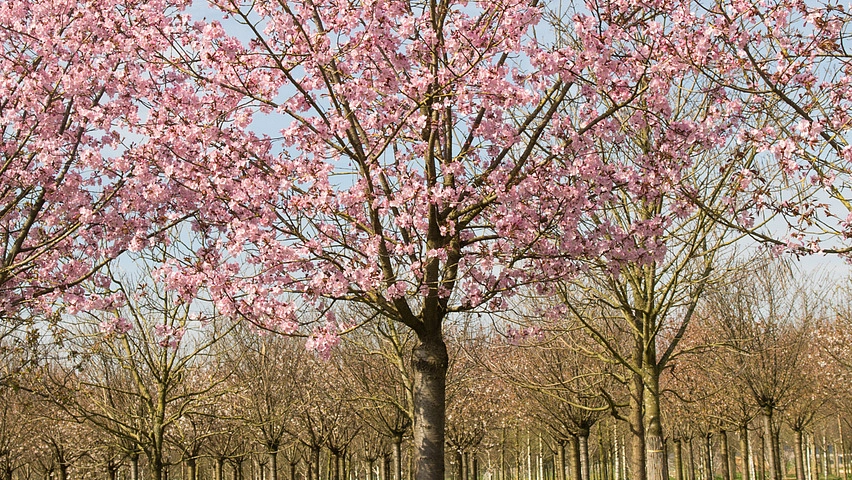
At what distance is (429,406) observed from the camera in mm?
8227

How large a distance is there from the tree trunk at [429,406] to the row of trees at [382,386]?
1885 mm

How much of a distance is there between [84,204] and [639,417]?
880 centimetres

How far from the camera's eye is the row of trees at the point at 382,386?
15.0m

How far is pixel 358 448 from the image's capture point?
36.0 metres

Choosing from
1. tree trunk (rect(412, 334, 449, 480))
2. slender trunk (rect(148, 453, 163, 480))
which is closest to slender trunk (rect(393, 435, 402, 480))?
slender trunk (rect(148, 453, 163, 480))

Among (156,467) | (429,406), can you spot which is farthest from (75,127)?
(156,467)

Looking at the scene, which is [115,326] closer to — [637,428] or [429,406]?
[429,406]

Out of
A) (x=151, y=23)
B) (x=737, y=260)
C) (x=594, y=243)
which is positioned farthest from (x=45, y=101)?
(x=737, y=260)

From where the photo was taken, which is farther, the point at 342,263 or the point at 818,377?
the point at 818,377

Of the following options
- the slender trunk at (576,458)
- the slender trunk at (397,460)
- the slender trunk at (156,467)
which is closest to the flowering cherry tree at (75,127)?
the slender trunk at (156,467)

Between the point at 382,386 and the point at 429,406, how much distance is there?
11931 mm

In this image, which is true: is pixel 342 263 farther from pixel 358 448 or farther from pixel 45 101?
pixel 358 448

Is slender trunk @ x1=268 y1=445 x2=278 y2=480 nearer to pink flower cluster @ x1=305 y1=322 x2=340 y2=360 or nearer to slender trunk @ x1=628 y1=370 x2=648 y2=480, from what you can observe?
slender trunk @ x1=628 y1=370 x2=648 y2=480

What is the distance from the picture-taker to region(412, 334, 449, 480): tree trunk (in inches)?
317
